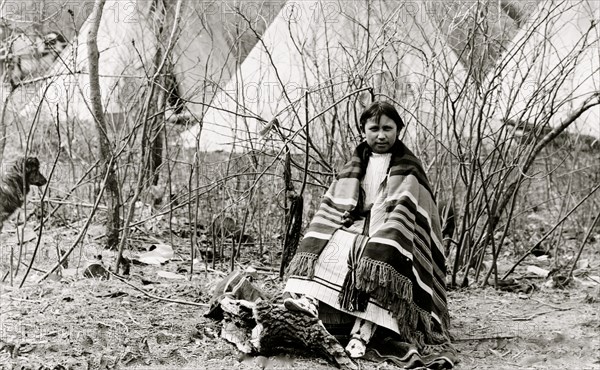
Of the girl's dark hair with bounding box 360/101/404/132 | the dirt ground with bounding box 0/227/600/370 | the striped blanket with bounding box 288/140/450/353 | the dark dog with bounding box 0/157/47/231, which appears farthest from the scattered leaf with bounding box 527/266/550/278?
the dark dog with bounding box 0/157/47/231

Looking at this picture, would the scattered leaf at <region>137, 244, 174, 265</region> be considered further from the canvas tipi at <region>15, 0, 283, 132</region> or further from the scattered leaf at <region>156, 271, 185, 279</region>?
the canvas tipi at <region>15, 0, 283, 132</region>

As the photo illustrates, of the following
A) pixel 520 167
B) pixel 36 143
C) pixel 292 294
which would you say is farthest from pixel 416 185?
pixel 36 143

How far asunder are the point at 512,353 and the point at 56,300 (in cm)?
226

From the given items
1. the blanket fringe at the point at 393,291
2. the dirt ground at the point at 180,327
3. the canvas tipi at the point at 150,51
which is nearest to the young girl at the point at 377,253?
the blanket fringe at the point at 393,291

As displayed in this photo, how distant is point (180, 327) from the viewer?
3490 mm

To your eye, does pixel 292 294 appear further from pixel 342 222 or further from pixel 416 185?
pixel 416 185

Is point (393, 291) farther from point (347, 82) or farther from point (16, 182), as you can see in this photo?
point (16, 182)

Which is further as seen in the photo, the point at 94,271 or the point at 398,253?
the point at 94,271

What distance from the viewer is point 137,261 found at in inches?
188

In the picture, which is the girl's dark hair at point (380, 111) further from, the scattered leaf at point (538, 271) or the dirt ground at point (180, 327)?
the scattered leaf at point (538, 271)

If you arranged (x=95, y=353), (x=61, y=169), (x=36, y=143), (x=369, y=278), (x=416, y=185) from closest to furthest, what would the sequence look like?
(x=95, y=353)
(x=369, y=278)
(x=416, y=185)
(x=61, y=169)
(x=36, y=143)

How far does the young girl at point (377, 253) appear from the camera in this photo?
3311 mm

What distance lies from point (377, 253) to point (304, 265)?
14.0 inches

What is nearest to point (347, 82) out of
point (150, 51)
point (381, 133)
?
point (381, 133)
